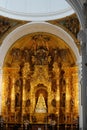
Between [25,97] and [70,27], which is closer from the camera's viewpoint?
[70,27]

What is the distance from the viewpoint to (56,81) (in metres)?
24.0

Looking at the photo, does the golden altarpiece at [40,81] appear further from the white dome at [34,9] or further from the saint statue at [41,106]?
the white dome at [34,9]

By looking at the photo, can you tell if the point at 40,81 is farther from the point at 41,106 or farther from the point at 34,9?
the point at 34,9

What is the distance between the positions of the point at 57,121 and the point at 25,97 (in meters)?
2.91

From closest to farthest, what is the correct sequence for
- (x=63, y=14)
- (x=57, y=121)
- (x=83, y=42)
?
1. (x=83, y=42)
2. (x=63, y=14)
3. (x=57, y=121)

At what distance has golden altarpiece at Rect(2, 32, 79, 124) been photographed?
23.4m

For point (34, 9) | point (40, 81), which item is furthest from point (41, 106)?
point (34, 9)

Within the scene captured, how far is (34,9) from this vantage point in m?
22.1

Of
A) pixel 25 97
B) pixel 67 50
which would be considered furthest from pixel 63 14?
pixel 25 97

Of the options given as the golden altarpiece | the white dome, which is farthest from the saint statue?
the white dome

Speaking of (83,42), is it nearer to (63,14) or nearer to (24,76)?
(63,14)

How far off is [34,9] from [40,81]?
5303 millimetres

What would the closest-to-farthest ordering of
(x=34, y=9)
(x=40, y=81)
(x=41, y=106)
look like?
(x=34, y=9)
(x=41, y=106)
(x=40, y=81)

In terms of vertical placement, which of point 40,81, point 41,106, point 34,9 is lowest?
point 41,106
